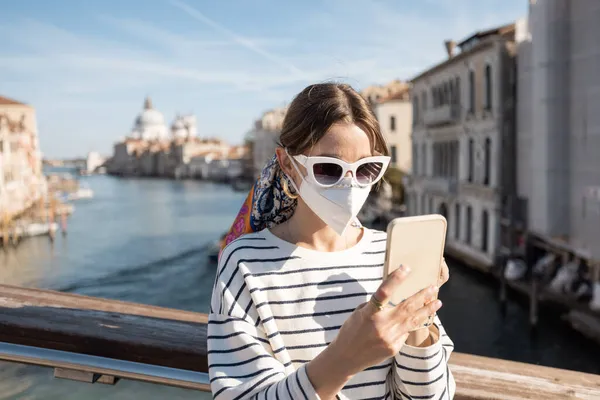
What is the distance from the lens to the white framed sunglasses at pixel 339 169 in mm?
790

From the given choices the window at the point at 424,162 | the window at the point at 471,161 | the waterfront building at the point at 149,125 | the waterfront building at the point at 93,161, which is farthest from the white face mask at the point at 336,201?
the waterfront building at the point at 93,161

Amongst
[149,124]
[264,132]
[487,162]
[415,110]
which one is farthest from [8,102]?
[149,124]

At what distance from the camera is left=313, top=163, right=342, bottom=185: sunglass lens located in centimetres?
79

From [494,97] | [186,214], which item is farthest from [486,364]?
[186,214]

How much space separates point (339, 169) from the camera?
80 centimetres

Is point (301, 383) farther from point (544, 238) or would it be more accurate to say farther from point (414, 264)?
point (544, 238)

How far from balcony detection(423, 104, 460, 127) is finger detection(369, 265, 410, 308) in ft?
46.5

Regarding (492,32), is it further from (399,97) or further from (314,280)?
(314,280)

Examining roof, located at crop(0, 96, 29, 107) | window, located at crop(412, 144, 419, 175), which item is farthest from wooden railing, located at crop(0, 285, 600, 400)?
roof, located at crop(0, 96, 29, 107)

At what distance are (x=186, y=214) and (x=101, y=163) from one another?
66.0 metres

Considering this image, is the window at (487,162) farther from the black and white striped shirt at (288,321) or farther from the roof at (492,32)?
the black and white striped shirt at (288,321)

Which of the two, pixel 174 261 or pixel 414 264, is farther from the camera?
pixel 174 261

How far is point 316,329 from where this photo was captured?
771 millimetres

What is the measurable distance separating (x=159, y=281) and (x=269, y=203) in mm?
16315
